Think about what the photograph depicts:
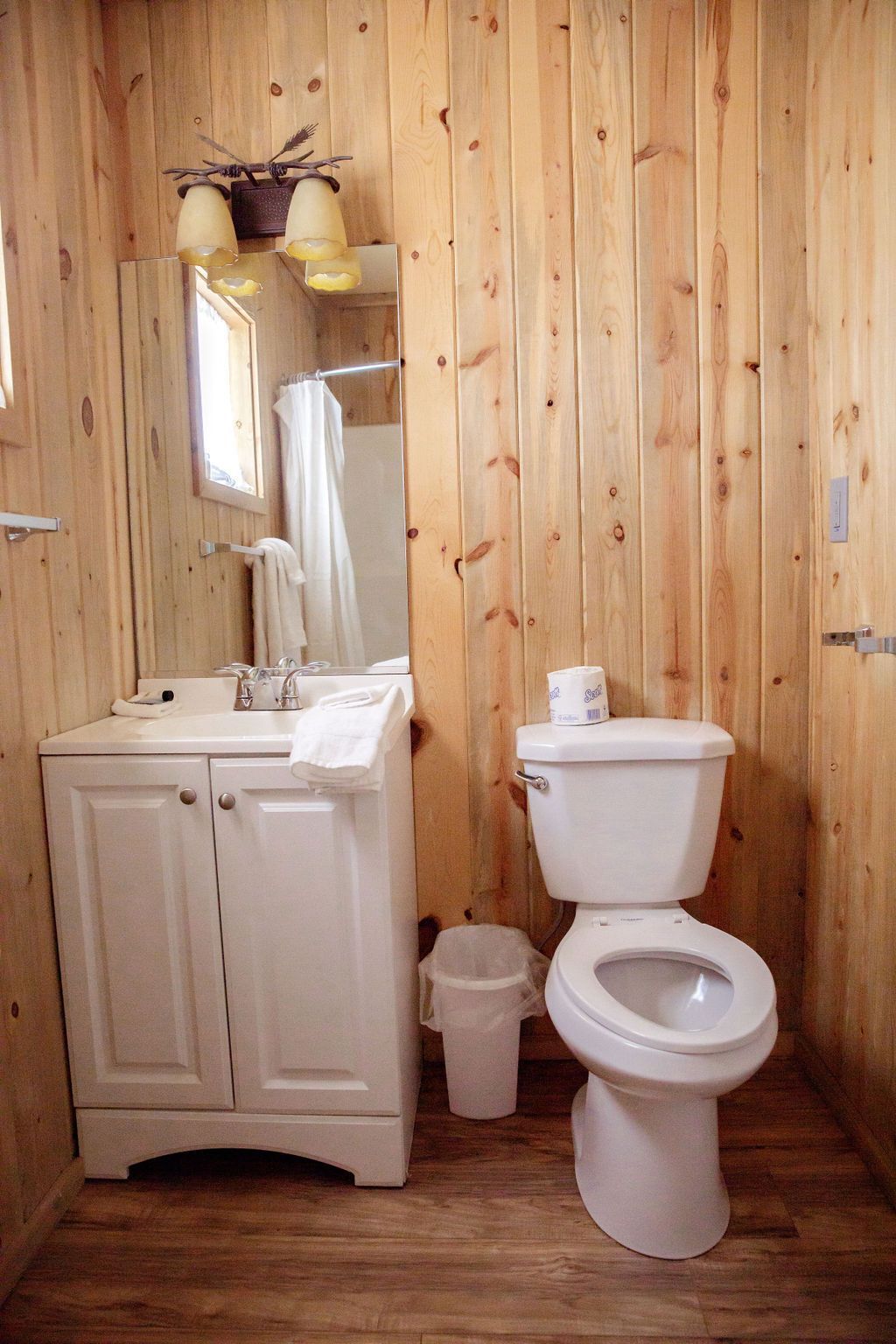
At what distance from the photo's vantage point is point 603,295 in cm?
174

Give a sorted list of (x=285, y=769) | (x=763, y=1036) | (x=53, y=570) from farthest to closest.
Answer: (x=53, y=570) → (x=285, y=769) → (x=763, y=1036)

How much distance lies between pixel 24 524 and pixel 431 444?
85cm

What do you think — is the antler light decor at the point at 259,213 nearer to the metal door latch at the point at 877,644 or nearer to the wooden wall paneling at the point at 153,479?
the wooden wall paneling at the point at 153,479

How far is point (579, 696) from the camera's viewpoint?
168 centimetres

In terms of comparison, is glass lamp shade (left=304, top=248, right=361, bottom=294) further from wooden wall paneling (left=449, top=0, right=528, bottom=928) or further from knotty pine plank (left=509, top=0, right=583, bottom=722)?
knotty pine plank (left=509, top=0, right=583, bottom=722)

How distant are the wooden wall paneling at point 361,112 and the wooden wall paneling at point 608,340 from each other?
413mm

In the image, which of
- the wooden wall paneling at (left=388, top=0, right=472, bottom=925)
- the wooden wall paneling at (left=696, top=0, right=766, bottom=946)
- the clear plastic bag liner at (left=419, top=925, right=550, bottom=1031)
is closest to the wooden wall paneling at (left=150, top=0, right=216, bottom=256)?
the wooden wall paneling at (left=388, top=0, right=472, bottom=925)

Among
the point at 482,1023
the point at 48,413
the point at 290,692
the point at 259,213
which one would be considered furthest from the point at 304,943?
the point at 259,213

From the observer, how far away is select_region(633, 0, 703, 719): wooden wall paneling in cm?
169

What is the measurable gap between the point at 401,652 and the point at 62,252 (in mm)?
1072

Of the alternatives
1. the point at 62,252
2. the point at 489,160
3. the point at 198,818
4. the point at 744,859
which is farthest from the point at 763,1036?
the point at 62,252

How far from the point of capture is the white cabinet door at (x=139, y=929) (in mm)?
1468

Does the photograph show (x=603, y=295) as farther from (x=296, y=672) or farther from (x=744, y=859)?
(x=744, y=859)

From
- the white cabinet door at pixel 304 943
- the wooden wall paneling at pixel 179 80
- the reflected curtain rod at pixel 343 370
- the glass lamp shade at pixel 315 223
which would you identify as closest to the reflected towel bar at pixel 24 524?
the white cabinet door at pixel 304 943
